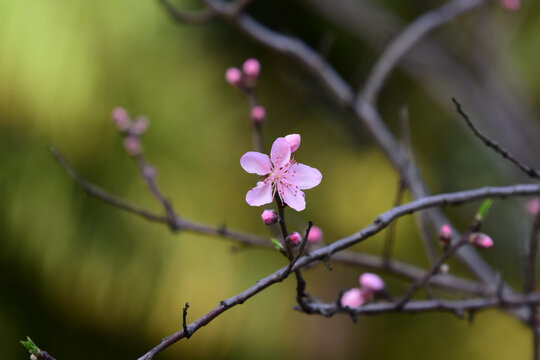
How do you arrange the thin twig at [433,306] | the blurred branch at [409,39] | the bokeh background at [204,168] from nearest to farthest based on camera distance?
the thin twig at [433,306], the blurred branch at [409,39], the bokeh background at [204,168]

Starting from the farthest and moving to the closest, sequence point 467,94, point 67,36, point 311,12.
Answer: point 311,12, point 467,94, point 67,36

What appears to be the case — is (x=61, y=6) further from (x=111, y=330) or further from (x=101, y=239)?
(x=111, y=330)

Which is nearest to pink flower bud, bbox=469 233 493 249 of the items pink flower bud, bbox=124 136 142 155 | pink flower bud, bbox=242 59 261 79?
pink flower bud, bbox=242 59 261 79

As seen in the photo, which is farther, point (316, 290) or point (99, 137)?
point (316, 290)

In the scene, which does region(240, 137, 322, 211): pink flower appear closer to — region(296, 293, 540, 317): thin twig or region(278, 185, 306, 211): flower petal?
region(278, 185, 306, 211): flower petal

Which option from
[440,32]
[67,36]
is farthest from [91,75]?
[440,32]

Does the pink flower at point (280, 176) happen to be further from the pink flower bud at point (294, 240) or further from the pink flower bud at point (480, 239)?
the pink flower bud at point (480, 239)

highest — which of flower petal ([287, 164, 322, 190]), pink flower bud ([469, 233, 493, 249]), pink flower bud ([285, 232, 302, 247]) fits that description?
flower petal ([287, 164, 322, 190])

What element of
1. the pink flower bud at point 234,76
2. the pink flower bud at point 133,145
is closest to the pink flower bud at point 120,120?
the pink flower bud at point 133,145
